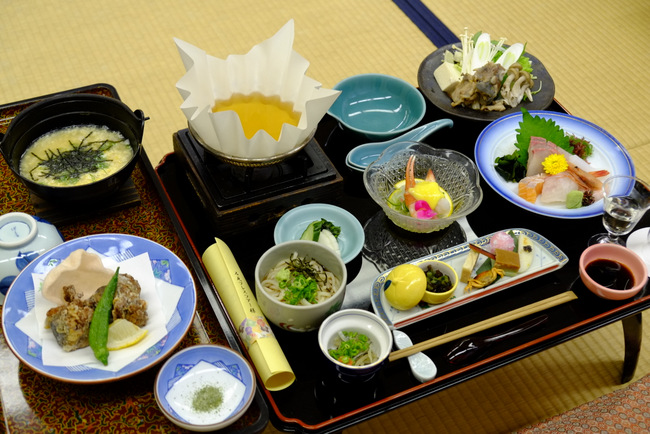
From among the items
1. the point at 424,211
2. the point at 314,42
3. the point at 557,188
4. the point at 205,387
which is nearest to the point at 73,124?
the point at 205,387

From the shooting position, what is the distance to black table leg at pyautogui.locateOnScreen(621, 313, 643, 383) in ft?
7.59

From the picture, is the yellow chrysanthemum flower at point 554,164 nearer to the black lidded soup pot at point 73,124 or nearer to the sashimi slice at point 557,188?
the sashimi slice at point 557,188

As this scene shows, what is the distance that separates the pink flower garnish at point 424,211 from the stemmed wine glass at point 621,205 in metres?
0.55

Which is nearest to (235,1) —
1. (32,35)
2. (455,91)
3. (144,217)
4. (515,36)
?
(32,35)

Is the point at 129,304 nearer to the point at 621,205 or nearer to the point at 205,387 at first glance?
the point at 205,387

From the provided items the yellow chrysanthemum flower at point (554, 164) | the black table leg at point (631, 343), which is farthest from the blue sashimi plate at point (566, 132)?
the black table leg at point (631, 343)

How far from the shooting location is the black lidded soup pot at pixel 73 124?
183cm

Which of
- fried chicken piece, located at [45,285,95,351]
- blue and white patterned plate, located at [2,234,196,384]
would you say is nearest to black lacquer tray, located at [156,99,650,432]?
blue and white patterned plate, located at [2,234,196,384]

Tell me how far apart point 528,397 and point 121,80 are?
8.29 feet

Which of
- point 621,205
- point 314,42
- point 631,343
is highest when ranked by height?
point 621,205

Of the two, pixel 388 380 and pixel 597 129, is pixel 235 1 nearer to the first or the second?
pixel 597 129

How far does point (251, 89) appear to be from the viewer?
2.06m

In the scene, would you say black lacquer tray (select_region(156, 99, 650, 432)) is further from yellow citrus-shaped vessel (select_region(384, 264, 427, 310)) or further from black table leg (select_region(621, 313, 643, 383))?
black table leg (select_region(621, 313, 643, 383))

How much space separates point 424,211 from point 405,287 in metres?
0.33
